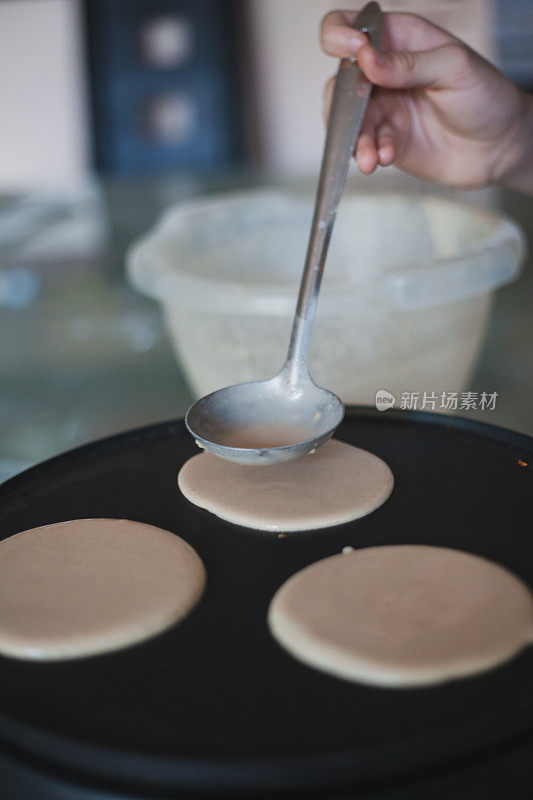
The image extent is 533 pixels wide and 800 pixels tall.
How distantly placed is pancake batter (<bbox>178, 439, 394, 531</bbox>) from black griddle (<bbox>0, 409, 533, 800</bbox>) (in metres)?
0.01

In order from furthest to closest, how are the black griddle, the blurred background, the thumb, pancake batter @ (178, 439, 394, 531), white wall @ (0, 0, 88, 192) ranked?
white wall @ (0, 0, 88, 192) → the blurred background → the thumb → pancake batter @ (178, 439, 394, 531) → the black griddle

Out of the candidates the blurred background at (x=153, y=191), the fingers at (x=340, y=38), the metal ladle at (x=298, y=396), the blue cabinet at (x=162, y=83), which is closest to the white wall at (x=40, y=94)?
the blurred background at (x=153, y=191)

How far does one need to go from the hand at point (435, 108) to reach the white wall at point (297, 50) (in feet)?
6.01

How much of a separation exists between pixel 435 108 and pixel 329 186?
40 centimetres

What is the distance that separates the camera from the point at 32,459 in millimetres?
970

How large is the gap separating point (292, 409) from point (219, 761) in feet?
1.31

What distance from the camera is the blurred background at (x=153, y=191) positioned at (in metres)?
1.13

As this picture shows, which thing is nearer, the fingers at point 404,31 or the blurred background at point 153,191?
the fingers at point 404,31

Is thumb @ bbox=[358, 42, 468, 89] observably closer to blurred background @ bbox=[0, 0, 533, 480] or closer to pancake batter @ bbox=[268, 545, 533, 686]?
blurred background @ bbox=[0, 0, 533, 480]

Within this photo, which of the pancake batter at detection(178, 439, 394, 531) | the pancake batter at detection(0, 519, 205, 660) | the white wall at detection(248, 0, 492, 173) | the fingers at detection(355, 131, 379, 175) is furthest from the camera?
the white wall at detection(248, 0, 492, 173)

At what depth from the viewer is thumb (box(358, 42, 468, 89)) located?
2.83 ft

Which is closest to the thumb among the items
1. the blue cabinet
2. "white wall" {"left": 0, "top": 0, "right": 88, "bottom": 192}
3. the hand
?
the hand

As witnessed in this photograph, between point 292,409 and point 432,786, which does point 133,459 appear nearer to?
point 292,409

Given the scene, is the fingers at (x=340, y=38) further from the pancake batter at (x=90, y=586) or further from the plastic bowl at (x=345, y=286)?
the pancake batter at (x=90, y=586)
